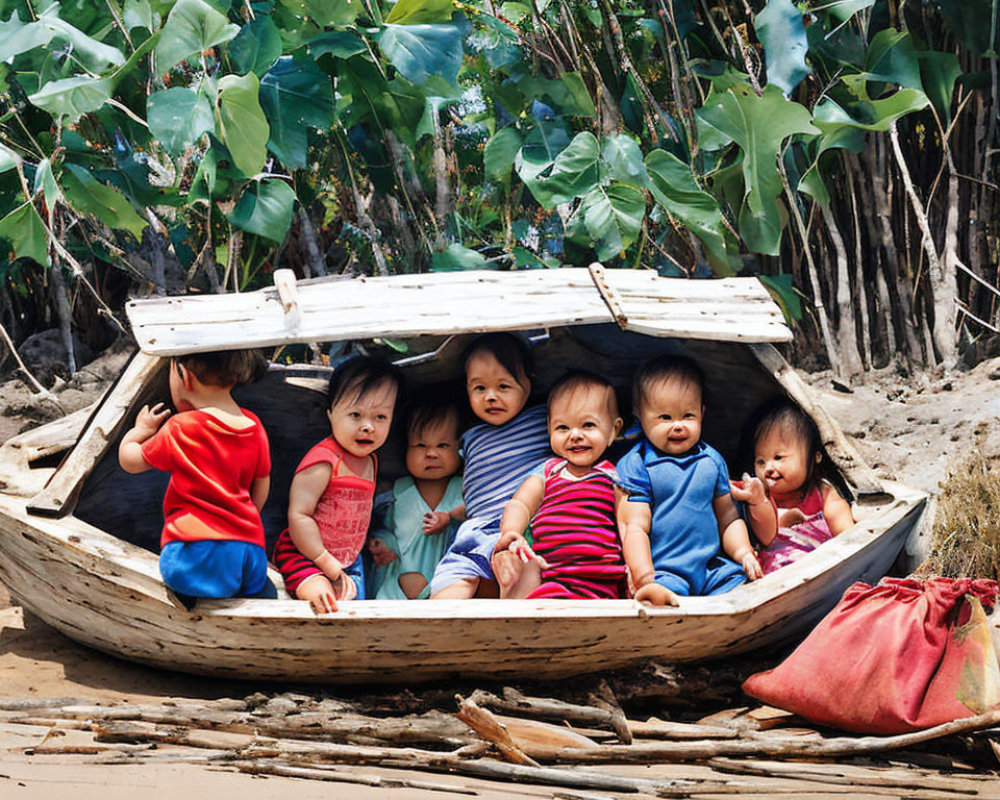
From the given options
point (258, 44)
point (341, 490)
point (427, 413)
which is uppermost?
point (258, 44)

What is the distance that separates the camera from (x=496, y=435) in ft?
8.21

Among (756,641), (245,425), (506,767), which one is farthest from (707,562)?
A: (245,425)

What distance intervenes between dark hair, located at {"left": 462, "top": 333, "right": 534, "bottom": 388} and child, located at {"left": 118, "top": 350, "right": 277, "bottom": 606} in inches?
25.7

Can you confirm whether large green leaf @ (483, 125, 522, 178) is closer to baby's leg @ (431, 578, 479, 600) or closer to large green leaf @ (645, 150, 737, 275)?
large green leaf @ (645, 150, 737, 275)

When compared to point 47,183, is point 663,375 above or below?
below

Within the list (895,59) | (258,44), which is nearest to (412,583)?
(258,44)

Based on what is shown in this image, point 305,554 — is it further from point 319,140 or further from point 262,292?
point 319,140

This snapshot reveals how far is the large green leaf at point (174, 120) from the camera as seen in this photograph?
8.64ft

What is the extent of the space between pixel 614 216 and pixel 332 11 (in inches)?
41.8

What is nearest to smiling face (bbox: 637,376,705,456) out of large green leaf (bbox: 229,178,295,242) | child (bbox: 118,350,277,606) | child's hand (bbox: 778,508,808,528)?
child's hand (bbox: 778,508,808,528)

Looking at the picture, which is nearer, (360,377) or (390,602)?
(390,602)

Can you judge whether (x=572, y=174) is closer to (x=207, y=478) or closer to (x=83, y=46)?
(x=83, y=46)

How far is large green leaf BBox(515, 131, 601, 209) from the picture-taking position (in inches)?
121

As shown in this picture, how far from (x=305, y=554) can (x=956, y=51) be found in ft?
9.28
